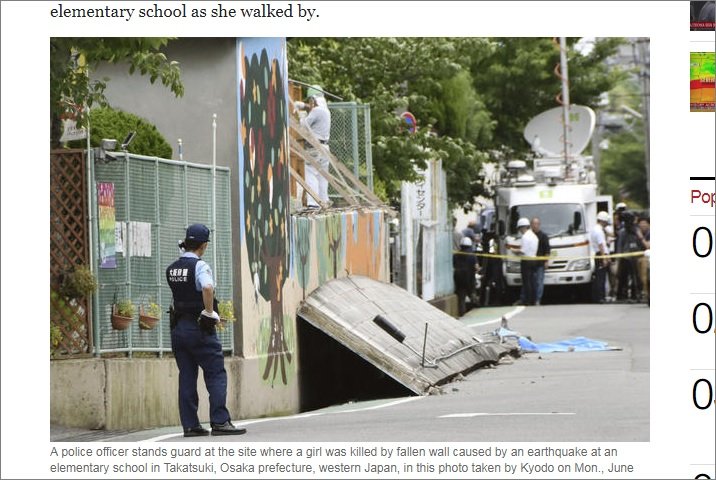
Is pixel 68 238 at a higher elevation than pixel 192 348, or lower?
higher

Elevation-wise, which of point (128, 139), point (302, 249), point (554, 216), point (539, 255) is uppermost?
A: point (128, 139)

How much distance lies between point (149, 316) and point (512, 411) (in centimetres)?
294

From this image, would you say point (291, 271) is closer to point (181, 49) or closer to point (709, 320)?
point (181, 49)

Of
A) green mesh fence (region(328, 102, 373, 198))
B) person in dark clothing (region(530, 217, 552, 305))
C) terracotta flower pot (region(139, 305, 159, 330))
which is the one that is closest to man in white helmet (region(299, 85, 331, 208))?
green mesh fence (region(328, 102, 373, 198))

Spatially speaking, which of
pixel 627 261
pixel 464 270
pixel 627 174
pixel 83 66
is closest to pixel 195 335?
pixel 83 66

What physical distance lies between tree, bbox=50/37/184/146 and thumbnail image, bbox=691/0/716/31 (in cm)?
329

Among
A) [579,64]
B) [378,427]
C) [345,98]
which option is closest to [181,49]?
[378,427]

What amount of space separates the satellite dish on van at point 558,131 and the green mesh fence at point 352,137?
1326 centimetres

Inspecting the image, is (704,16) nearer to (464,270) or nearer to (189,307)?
(189,307)

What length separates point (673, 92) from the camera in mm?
10375

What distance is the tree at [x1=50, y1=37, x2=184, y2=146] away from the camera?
34.6 ft

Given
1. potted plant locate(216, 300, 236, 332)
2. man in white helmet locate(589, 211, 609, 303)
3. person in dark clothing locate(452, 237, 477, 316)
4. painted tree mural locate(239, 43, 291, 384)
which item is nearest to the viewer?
potted plant locate(216, 300, 236, 332)

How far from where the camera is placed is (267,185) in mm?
14750

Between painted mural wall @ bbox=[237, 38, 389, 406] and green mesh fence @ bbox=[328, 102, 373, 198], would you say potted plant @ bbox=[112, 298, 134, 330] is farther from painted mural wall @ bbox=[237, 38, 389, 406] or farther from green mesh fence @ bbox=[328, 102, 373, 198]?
green mesh fence @ bbox=[328, 102, 373, 198]
